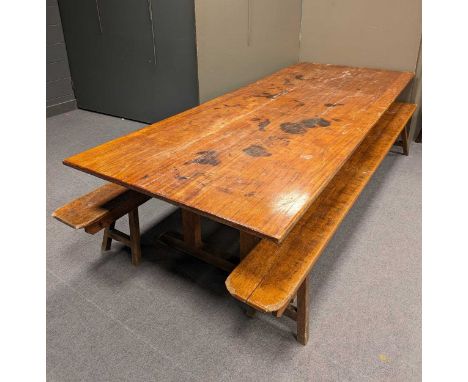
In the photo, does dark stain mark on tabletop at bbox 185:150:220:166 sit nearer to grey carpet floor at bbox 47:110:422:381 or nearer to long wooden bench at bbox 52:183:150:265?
long wooden bench at bbox 52:183:150:265

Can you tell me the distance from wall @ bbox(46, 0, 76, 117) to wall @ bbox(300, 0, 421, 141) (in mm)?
2849

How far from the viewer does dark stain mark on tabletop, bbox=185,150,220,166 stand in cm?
169

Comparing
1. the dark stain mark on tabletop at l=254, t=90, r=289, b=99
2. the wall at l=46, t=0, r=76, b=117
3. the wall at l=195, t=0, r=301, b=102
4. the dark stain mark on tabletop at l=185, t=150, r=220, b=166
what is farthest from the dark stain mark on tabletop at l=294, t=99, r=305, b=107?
the wall at l=46, t=0, r=76, b=117

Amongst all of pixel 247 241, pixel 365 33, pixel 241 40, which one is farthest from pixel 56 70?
pixel 247 241

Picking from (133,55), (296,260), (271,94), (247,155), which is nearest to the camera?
(296,260)

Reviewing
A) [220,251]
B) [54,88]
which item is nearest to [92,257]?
[220,251]

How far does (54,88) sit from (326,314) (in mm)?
4211

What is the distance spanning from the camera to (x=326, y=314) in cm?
182

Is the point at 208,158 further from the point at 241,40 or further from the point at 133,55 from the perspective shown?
the point at 133,55

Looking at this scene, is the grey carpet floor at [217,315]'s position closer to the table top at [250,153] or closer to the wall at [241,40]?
the table top at [250,153]

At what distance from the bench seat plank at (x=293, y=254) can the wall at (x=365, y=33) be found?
4.86 ft

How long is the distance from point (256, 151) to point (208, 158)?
23cm

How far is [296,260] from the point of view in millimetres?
1521

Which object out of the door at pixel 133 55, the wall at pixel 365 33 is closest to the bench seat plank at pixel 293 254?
the wall at pixel 365 33
